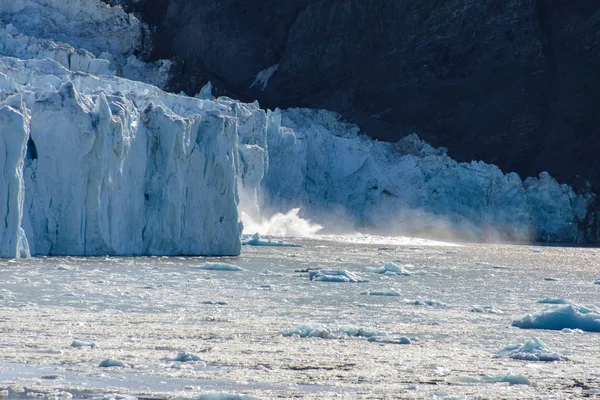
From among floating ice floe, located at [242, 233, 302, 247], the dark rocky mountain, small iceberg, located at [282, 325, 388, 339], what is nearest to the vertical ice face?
small iceberg, located at [282, 325, 388, 339]

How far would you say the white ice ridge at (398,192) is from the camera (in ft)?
156

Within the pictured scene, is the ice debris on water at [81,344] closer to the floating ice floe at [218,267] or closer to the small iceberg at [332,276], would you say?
the small iceberg at [332,276]

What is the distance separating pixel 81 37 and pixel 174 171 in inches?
1352

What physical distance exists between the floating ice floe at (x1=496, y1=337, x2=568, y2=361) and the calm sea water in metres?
0.23

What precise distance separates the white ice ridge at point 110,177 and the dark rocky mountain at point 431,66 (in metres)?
35.2

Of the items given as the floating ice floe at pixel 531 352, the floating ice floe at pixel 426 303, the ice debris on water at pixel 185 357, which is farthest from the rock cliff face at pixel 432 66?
the ice debris on water at pixel 185 357

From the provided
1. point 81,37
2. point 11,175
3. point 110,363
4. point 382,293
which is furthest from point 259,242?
point 110,363

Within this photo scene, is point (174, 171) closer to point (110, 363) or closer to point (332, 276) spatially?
point (332, 276)

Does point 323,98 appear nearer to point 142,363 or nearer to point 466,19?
point 466,19

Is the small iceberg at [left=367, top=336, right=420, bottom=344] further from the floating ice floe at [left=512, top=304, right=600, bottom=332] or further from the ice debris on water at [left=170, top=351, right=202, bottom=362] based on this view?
the ice debris on water at [left=170, top=351, right=202, bottom=362]

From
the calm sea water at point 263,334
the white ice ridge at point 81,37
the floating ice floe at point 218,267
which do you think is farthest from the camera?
the white ice ridge at point 81,37

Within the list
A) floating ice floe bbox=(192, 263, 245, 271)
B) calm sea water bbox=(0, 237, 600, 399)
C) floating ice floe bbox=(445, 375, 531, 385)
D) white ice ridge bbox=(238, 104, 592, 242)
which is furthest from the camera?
white ice ridge bbox=(238, 104, 592, 242)

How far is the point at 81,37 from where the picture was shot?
60.8 metres

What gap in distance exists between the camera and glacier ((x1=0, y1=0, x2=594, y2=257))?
25375 millimetres
